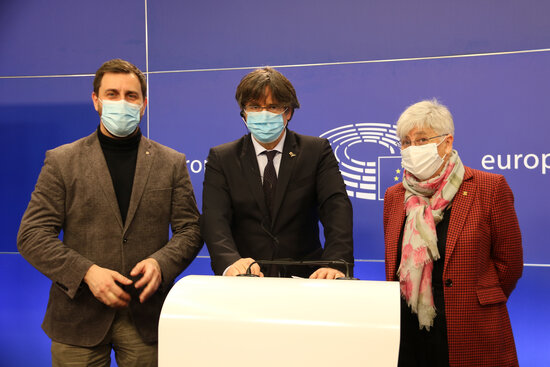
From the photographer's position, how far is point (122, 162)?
227cm

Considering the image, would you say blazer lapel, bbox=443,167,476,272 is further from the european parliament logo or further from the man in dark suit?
the european parliament logo

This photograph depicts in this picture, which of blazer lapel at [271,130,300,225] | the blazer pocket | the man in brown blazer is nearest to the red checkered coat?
the blazer pocket

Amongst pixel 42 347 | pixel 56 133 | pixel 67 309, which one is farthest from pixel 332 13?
pixel 42 347

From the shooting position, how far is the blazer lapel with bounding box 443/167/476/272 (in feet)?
7.18

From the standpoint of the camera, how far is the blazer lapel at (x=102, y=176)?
2168mm

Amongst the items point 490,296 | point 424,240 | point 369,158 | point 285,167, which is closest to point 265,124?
point 285,167

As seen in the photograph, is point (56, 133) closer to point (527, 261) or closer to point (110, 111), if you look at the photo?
point (110, 111)

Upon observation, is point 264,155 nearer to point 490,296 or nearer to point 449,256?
point 449,256

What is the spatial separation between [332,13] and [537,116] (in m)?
1.51

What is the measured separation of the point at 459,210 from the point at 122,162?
1383mm

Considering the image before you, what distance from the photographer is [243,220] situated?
2.15m

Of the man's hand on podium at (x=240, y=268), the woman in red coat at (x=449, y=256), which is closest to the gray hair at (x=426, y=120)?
the woman in red coat at (x=449, y=256)

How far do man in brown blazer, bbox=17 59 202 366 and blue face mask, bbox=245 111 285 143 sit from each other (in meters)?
0.44

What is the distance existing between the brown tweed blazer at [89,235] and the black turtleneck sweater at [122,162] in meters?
0.04
